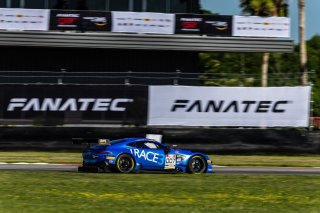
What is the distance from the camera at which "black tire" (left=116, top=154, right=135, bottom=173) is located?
1638cm

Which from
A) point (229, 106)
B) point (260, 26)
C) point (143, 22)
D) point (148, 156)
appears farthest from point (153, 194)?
point (260, 26)

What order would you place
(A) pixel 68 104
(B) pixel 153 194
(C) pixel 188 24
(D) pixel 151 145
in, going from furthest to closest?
(C) pixel 188 24
(A) pixel 68 104
(D) pixel 151 145
(B) pixel 153 194

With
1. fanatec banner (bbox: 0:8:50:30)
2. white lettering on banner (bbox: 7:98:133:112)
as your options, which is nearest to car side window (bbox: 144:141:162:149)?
white lettering on banner (bbox: 7:98:133:112)

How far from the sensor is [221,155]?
79.1 feet

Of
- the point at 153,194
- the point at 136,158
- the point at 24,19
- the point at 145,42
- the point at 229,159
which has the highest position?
the point at 24,19

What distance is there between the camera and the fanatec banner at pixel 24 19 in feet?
106

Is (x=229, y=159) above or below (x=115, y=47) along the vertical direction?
below

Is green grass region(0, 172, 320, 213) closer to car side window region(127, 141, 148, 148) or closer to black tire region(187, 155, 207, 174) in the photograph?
car side window region(127, 141, 148, 148)

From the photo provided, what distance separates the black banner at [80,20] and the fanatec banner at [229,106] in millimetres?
8950

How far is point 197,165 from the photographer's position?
1722 centimetres

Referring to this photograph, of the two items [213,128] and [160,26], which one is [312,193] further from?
[160,26]

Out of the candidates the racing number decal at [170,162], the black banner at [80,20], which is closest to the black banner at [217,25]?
the black banner at [80,20]

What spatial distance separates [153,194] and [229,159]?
39.7 ft

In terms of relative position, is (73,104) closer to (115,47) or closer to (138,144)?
(138,144)
